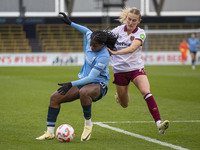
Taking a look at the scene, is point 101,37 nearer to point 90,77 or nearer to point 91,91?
point 90,77

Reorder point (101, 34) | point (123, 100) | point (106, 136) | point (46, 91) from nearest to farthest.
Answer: point (101, 34)
point (106, 136)
point (123, 100)
point (46, 91)

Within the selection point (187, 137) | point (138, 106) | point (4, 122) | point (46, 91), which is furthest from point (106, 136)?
point (46, 91)

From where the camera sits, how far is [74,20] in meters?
42.1

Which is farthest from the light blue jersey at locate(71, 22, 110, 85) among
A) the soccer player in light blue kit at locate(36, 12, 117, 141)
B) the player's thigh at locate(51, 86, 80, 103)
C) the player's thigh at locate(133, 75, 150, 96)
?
the player's thigh at locate(133, 75, 150, 96)

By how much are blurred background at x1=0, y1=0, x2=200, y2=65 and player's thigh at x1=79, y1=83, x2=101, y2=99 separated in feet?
110

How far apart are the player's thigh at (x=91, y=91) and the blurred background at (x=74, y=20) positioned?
33660 millimetres

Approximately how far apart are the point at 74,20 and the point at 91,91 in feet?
117

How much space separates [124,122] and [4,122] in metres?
2.38

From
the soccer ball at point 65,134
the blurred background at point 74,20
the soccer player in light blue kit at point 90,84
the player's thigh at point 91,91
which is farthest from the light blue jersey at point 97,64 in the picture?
the blurred background at point 74,20

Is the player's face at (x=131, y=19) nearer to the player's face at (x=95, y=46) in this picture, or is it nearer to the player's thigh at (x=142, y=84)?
the player's thigh at (x=142, y=84)

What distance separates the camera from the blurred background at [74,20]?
41.2 meters

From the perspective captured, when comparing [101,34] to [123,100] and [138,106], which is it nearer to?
[123,100]

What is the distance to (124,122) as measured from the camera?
357 inches

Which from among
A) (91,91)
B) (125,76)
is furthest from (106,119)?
(91,91)
